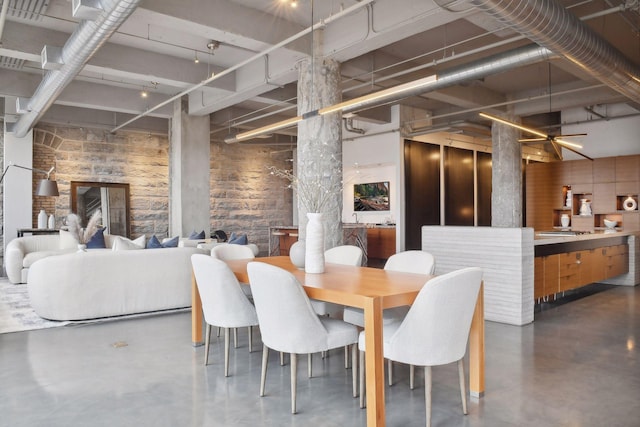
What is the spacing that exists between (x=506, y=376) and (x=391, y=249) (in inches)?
308

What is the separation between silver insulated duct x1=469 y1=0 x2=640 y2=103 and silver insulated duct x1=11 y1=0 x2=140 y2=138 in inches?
122

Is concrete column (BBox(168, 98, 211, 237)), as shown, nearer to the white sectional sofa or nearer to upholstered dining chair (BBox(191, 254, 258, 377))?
A: the white sectional sofa

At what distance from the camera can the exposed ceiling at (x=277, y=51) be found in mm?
5609

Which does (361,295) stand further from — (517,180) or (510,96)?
(510,96)

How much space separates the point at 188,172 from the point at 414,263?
23.7ft

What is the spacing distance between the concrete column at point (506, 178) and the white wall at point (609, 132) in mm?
1735

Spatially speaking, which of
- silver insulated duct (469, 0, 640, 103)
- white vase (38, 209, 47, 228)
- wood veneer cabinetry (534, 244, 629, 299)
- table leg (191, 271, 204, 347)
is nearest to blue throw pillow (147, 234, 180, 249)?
table leg (191, 271, 204, 347)

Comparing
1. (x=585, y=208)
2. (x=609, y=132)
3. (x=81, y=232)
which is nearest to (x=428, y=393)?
(x=81, y=232)

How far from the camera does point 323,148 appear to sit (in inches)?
248

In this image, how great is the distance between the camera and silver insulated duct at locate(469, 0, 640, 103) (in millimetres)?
3711

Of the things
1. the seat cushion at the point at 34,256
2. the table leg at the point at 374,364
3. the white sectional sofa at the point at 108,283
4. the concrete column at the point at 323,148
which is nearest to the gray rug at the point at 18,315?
the white sectional sofa at the point at 108,283

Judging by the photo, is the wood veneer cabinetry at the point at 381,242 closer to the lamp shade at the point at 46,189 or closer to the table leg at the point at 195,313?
the lamp shade at the point at 46,189

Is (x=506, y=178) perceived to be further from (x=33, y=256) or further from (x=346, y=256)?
(x=33, y=256)

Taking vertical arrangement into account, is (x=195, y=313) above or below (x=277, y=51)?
below
